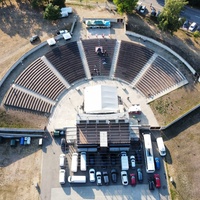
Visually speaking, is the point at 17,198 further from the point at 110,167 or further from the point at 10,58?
the point at 10,58

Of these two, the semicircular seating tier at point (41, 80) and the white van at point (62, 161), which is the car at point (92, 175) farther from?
the semicircular seating tier at point (41, 80)

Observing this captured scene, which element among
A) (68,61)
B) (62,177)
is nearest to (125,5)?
(68,61)

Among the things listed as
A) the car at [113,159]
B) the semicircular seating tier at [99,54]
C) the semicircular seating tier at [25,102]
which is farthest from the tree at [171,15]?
the car at [113,159]

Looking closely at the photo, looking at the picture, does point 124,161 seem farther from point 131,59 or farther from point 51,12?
point 51,12

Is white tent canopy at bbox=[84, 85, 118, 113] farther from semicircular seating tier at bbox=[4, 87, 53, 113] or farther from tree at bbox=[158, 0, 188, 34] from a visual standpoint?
tree at bbox=[158, 0, 188, 34]

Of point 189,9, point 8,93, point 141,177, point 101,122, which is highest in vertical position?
point 189,9

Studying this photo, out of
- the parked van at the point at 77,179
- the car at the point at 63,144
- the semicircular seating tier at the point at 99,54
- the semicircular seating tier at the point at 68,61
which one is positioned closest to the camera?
the parked van at the point at 77,179

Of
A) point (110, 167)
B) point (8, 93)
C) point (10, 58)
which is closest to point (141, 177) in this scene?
point (110, 167)
